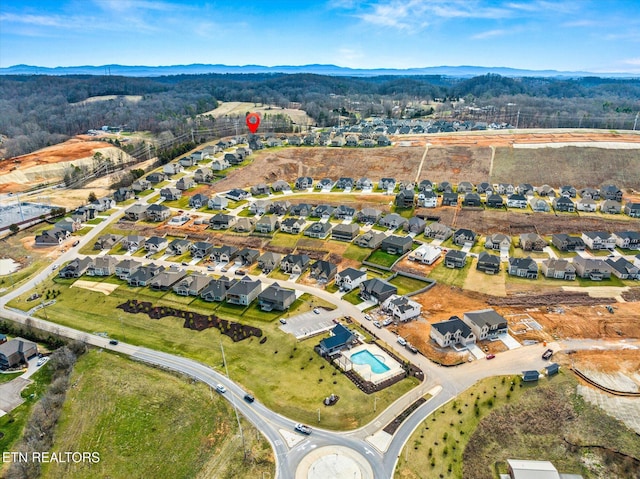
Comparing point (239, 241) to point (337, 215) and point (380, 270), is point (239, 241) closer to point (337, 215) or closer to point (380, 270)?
point (337, 215)

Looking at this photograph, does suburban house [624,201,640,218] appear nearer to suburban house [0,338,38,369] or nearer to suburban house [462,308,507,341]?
suburban house [462,308,507,341]

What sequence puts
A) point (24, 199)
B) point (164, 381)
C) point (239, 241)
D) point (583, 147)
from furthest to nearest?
point (583, 147)
point (24, 199)
point (239, 241)
point (164, 381)

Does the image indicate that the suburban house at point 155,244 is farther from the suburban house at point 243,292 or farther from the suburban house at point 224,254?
the suburban house at point 243,292

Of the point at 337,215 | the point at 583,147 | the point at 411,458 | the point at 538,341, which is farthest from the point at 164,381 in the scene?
the point at 583,147

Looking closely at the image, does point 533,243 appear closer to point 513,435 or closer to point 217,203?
point 513,435

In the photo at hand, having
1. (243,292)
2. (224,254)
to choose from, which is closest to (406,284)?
(243,292)

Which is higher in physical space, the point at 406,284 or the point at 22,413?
the point at 406,284
